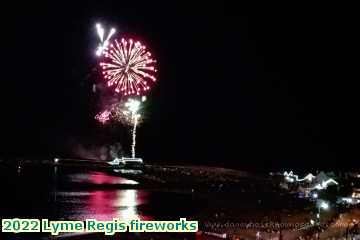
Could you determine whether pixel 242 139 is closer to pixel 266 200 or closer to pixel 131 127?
pixel 131 127

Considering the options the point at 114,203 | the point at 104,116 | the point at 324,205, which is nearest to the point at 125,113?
the point at 104,116

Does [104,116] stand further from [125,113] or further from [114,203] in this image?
[114,203]

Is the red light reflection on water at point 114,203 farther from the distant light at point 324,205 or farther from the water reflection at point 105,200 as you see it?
the distant light at point 324,205

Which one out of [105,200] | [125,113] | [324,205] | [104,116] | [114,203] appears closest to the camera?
[114,203]

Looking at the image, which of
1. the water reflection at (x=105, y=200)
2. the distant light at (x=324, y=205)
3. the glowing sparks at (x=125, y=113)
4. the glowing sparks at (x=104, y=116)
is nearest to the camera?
the water reflection at (x=105, y=200)

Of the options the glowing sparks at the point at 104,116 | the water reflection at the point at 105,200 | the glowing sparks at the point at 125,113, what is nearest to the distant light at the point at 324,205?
the water reflection at the point at 105,200

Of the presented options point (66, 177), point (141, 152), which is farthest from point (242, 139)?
point (66, 177)

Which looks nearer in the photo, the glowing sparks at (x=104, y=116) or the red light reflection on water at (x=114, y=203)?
the red light reflection on water at (x=114, y=203)

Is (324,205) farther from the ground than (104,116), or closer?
closer

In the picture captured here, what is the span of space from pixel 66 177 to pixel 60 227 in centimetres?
3427

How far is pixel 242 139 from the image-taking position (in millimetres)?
132750

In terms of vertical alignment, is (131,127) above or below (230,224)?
above

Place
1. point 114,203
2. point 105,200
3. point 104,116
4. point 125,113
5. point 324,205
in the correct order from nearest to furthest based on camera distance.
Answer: point 114,203, point 105,200, point 324,205, point 125,113, point 104,116

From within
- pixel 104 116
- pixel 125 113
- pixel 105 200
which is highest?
pixel 125 113
